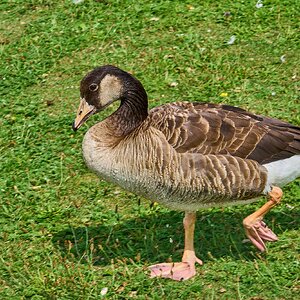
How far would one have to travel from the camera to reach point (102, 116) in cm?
888

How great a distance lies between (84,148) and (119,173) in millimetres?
425

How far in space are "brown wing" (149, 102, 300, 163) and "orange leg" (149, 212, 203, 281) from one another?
0.72m

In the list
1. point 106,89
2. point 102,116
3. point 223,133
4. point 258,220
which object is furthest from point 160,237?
point 102,116

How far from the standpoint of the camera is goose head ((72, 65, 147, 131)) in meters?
6.53

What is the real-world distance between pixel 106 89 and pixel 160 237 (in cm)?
143

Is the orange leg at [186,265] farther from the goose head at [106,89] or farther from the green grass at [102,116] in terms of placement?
the goose head at [106,89]

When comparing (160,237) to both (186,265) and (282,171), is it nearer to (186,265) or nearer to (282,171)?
(186,265)

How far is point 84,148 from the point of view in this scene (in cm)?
658

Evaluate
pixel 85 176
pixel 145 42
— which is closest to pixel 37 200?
pixel 85 176

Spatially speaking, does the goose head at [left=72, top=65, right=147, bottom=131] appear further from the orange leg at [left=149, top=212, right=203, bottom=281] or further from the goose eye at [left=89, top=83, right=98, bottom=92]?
the orange leg at [left=149, top=212, right=203, bottom=281]

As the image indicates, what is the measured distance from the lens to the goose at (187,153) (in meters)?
6.25

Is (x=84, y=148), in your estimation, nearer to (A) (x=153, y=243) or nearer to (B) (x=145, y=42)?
(A) (x=153, y=243)

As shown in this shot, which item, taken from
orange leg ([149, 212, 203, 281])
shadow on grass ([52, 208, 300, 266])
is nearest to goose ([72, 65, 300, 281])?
orange leg ([149, 212, 203, 281])

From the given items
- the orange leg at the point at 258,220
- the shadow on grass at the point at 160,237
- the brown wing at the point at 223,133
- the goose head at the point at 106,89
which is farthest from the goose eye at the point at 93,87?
the orange leg at the point at 258,220
